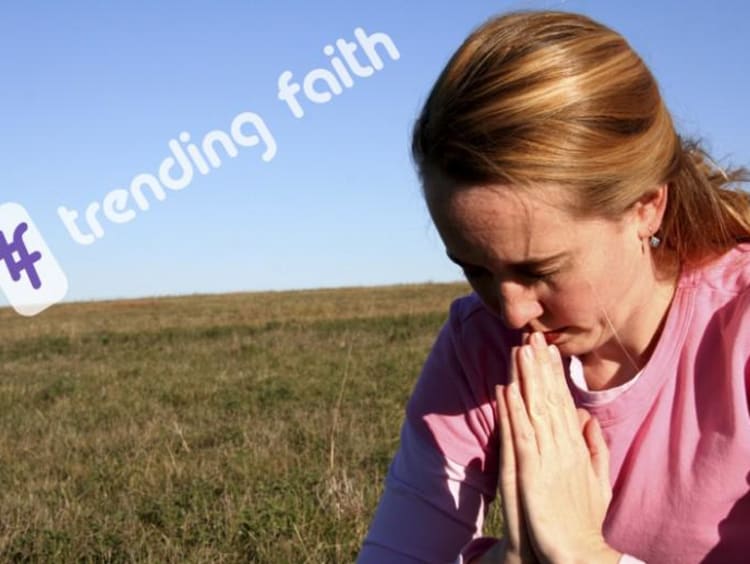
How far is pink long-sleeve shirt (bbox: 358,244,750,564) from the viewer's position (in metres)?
1.90

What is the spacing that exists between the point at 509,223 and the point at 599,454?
18.7 inches

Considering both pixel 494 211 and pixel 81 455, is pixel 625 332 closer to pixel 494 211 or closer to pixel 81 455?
pixel 494 211

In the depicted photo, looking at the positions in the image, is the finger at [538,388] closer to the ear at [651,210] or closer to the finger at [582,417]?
the finger at [582,417]

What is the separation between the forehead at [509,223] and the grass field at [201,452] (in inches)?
77.3

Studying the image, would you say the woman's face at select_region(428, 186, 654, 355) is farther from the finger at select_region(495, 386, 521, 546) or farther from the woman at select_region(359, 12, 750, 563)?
the finger at select_region(495, 386, 521, 546)

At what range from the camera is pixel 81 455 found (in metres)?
5.94

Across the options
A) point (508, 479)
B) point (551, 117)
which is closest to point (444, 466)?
point (508, 479)

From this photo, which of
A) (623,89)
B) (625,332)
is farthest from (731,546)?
(623,89)

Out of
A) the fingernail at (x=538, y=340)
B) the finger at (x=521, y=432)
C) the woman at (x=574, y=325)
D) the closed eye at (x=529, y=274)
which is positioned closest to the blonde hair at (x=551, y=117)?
the woman at (x=574, y=325)

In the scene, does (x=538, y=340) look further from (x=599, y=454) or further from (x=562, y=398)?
(x=599, y=454)

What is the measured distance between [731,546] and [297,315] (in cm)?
2298

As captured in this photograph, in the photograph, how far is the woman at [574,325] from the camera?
68.1 inches

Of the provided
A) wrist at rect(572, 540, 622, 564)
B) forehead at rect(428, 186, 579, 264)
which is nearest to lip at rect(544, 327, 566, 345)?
forehead at rect(428, 186, 579, 264)

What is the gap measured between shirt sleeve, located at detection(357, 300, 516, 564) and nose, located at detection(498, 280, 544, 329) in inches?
9.5
